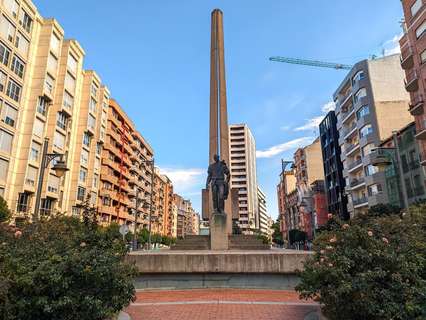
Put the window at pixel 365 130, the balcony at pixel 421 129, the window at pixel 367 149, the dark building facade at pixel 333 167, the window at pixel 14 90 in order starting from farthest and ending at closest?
Result: the dark building facade at pixel 333 167
the window at pixel 365 130
the window at pixel 367 149
the window at pixel 14 90
the balcony at pixel 421 129

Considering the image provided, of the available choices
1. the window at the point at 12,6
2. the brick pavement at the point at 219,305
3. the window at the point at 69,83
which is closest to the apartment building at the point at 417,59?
the brick pavement at the point at 219,305

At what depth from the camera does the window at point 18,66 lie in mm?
32431

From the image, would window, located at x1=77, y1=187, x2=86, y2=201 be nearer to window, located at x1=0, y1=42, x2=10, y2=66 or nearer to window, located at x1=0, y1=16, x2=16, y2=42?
window, located at x1=0, y1=42, x2=10, y2=66

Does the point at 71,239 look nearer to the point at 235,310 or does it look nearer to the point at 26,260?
the point at 26,260

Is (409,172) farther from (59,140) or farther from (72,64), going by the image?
→ (72,64)

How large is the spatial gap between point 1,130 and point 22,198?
7.44 metres

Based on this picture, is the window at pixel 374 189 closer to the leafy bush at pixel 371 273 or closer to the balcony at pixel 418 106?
the balcony at pixel 418 106

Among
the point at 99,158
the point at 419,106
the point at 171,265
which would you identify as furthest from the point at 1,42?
the point at 419,106

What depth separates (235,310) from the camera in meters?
6.92

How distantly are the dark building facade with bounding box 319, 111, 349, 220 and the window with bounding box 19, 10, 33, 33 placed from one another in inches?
1945

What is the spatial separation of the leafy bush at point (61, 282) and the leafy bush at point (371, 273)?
10.8 feet

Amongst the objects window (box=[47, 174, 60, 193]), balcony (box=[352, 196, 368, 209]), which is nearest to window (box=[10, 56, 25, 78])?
window (box=[47, 174, 60, 193])

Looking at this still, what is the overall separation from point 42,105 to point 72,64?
941 centimetres

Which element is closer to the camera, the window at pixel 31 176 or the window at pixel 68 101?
the window at pixel 31 176
